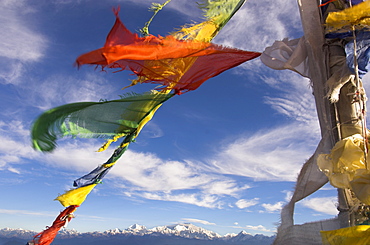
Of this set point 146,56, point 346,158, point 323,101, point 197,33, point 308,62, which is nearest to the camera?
point 346,158

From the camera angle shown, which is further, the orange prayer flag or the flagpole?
the flagpole

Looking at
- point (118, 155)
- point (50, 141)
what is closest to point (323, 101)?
point (118, 155)

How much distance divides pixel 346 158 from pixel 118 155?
279 centimetres

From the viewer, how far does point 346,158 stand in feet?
9.32

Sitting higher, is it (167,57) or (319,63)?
(319,63)

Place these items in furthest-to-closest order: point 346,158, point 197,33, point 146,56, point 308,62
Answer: point 197,33 < point 308,62 < point 146,56 < point 346,158

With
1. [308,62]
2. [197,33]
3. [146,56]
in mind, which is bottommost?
[146,56]

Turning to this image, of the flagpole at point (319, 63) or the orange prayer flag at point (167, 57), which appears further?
the flagpole at point (319, 63)

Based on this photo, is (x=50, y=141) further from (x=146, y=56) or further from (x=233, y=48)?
(x=233, y=48)

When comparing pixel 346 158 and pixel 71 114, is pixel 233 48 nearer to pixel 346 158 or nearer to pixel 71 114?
pixel 346 158

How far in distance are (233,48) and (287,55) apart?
2.56 feet

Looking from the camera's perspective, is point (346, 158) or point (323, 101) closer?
point (346, 158)

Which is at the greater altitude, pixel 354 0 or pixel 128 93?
pixel 354 0

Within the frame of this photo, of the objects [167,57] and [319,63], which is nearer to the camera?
[167,57]
